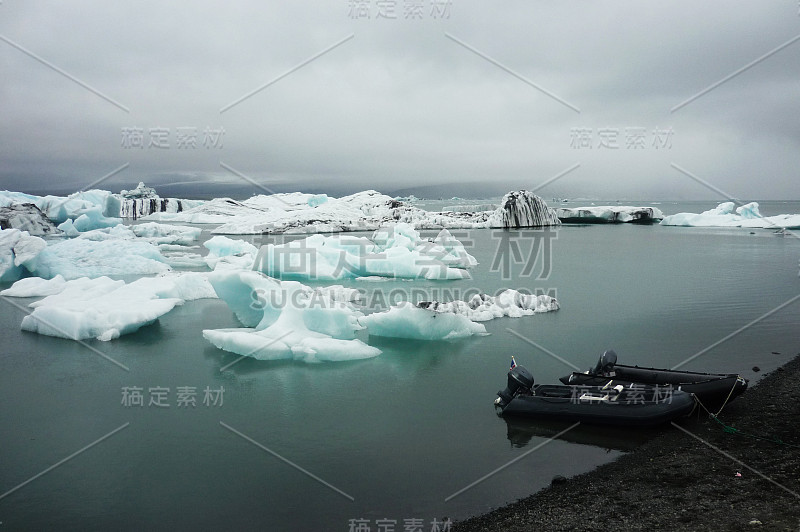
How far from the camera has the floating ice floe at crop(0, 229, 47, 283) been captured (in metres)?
16.3

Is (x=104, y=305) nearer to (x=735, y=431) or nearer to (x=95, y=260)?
(x=95, y=260)

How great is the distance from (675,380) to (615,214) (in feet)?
140

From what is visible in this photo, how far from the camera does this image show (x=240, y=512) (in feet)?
16.9

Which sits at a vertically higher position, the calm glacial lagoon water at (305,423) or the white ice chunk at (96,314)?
the white ice chunk at (96,314)

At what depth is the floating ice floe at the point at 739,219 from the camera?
39500 millimetres

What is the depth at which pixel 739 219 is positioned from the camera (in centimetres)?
4125

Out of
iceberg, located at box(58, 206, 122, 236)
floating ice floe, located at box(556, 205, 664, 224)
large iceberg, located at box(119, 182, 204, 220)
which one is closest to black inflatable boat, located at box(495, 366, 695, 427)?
iceberg, located at box(58, 206, 122, 236)

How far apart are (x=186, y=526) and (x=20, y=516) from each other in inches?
63.8

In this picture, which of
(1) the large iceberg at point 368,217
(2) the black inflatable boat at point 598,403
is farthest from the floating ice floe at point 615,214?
(2) the black inflatable boat at point 598,403

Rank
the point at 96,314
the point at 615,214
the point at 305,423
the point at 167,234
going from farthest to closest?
the point at 615,214 < the point at 167,234 < the point at 96,314 < the point at 305,423

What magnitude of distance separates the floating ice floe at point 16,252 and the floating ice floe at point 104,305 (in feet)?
5.19

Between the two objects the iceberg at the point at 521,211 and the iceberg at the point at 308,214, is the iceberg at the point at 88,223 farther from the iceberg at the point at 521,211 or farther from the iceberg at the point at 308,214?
the iceberg at the point at 521,211

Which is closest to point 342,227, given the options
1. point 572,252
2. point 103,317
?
point 572,252

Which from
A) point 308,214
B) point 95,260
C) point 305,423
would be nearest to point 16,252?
point 95,260
